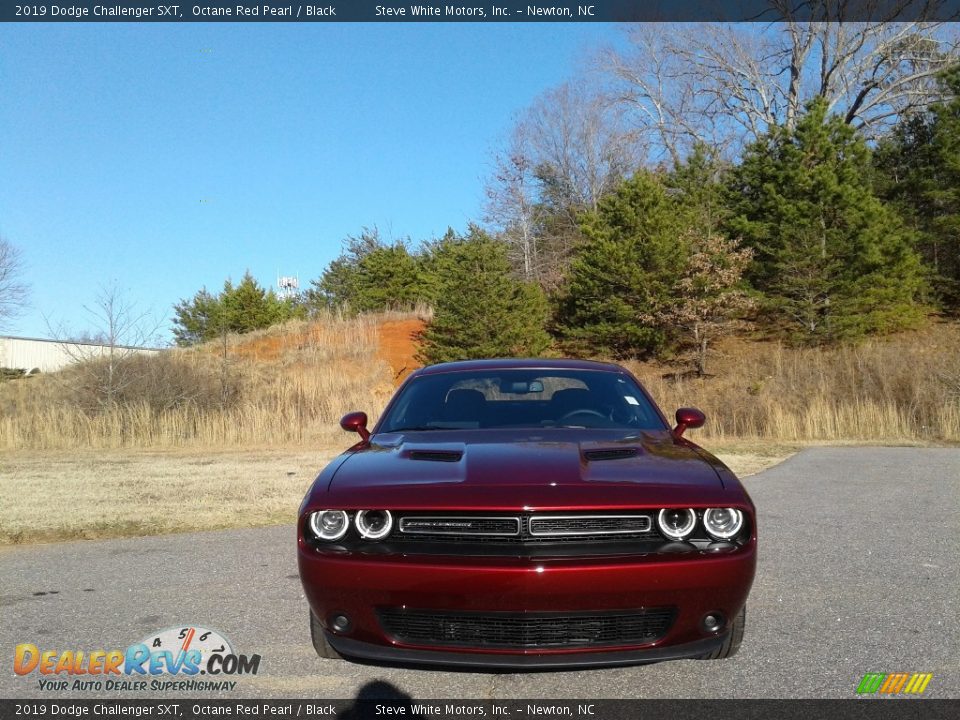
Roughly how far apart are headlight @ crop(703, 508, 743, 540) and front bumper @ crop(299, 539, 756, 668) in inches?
3.4

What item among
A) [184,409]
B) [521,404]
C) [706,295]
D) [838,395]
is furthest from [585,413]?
[706,295]

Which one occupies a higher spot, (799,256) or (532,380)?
(799,256)

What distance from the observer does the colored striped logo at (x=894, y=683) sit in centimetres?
315

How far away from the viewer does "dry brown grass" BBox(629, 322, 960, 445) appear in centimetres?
1554

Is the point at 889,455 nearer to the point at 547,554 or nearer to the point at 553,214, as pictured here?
the point at 547,554

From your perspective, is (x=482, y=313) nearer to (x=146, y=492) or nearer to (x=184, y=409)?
(x=184, y=409)

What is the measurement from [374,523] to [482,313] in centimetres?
2436

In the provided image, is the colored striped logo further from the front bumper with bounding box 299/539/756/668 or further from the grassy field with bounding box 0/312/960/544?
the grassy field with bounding box 0/312/960/544

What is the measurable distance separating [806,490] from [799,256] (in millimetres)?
20489

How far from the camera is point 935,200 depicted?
99.3 feet

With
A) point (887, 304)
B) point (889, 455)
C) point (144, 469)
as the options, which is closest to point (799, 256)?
point (887, 304)

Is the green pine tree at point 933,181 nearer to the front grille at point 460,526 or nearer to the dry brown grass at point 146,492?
the dry brown grass at point 146,492

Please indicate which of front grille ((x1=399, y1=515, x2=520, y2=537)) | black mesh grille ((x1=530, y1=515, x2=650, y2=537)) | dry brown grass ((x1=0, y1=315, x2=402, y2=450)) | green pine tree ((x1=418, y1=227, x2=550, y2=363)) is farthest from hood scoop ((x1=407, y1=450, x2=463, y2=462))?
green pine tree ((x1=418, y1=227, x2=550, y2=363))

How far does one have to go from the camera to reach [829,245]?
2697 centimetres
